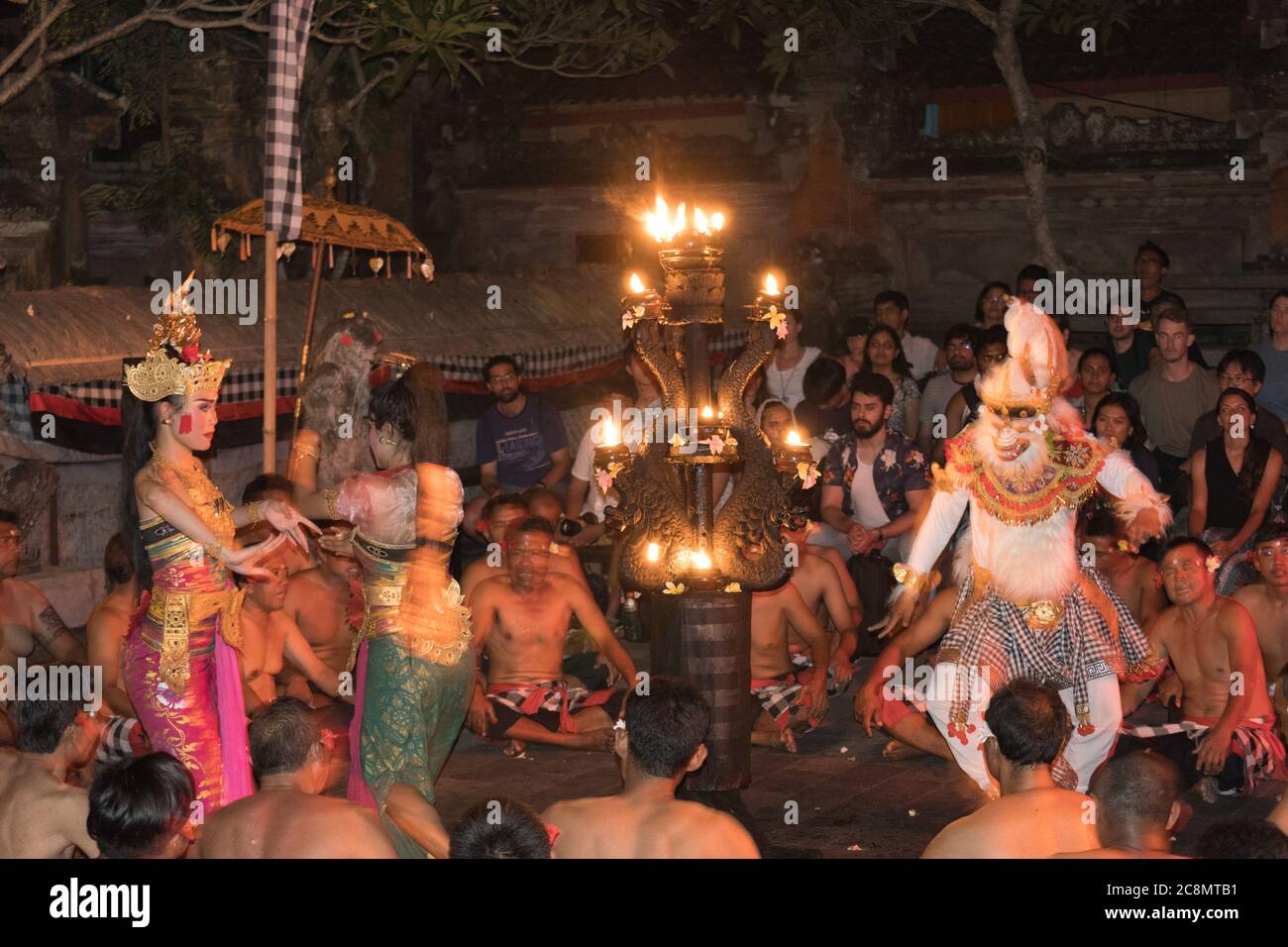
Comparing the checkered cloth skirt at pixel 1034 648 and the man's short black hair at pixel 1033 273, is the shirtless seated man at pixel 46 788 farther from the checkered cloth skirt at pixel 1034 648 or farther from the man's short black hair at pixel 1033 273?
the man's short black hair at pixel 1033 273

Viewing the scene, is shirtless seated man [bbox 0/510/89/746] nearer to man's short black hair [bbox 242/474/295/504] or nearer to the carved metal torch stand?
man's short black hair [bbox 242/474/295/504]

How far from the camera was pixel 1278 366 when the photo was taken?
11664mm

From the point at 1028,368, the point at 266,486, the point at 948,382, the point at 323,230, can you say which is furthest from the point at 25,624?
the point at 948,382

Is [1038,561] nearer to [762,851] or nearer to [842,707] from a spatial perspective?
[762,851]

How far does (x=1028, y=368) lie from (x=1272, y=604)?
2.27m

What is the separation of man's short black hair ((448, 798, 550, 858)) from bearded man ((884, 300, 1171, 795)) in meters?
3.04

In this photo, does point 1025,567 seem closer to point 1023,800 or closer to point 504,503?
point 1023,800

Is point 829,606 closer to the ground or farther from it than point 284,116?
closer to the ground

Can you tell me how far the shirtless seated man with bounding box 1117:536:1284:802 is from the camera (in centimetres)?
816

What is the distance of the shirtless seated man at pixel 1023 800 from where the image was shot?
17.8 feet

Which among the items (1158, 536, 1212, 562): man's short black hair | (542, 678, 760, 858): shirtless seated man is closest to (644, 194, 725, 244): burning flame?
(542, 678, 760, 858): shirtless seated man

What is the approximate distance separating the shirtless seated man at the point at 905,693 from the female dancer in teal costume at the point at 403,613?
1920 millimetres

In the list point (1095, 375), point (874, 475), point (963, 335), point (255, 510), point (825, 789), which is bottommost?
point (825, 789)
